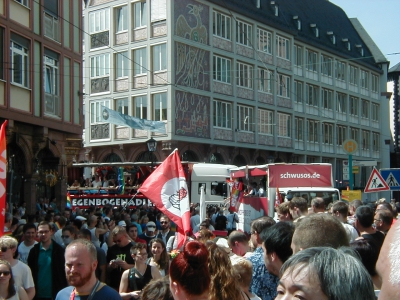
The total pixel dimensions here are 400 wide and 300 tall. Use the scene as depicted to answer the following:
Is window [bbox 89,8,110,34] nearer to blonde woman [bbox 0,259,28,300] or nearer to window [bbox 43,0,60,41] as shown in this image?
window [bbox 43,0,60,41]

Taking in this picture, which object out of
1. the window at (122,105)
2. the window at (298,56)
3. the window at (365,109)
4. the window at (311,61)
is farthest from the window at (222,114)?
the window at (365,109)

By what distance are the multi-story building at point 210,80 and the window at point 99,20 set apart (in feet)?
0.20

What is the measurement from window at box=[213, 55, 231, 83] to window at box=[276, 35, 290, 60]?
652 cm

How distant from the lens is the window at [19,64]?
65.0 feet

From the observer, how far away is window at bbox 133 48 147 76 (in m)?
39.7

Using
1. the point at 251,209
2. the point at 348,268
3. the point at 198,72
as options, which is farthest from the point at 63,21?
the point at 348,268

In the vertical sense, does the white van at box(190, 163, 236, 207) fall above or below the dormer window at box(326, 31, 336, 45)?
below

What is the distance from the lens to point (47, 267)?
8.10m

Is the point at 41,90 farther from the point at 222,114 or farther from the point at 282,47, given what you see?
the point at 282,47

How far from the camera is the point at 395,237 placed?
1623mm

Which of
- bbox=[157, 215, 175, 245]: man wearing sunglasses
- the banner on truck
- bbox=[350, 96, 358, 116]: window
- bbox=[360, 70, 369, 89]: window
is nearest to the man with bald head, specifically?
bbox=[157, 215, 175, 245]: man wearing sunglasses

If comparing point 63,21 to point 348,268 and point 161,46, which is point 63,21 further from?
point 348,268

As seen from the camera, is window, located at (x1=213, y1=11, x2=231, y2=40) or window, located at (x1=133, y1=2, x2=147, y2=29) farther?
window, located at (x1=213, y1=11, x2=231, y2=40)

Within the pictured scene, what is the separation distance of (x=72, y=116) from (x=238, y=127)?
827 inches
